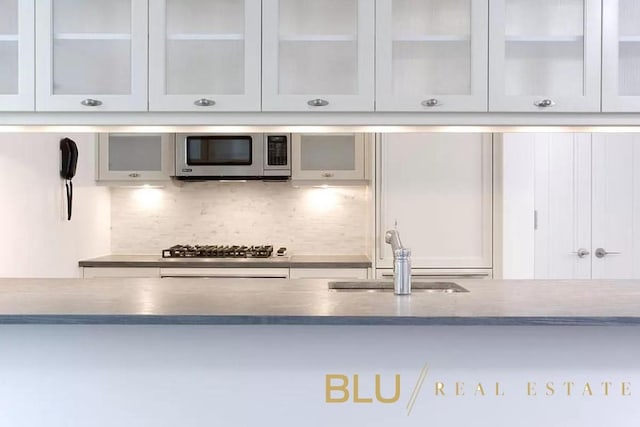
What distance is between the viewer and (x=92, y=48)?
2.01 metres

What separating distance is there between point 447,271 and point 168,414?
2.10 meters

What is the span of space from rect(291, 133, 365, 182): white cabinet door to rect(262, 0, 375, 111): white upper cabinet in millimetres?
1800

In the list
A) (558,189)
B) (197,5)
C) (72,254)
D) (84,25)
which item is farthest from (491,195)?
(72,254)

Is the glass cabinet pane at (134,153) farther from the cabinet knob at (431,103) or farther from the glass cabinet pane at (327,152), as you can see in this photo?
the cabinet knob at (431,103)

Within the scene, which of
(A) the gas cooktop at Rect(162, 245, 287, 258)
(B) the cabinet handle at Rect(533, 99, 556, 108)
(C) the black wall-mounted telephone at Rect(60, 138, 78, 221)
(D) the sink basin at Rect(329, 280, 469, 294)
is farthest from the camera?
(A) the gas cooktop at Rect(162, 245, 287, 258)

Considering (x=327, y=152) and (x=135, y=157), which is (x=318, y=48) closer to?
(x=327, y=152)

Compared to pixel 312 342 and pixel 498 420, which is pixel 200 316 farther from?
pixel 498 420

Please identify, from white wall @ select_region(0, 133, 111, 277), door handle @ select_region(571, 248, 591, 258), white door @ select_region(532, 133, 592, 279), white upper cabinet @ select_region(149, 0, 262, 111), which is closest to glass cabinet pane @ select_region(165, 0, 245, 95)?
white upper cabinet @ select_region(149, 0, 262, 111)

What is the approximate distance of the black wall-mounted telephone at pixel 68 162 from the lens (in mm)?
3543

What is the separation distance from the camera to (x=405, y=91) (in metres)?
2.00

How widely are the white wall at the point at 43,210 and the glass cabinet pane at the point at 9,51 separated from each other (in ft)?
3.60

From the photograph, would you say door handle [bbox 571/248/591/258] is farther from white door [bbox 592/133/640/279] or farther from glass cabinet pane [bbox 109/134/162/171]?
glass cabinet pane [bbox 109/134/162/171]

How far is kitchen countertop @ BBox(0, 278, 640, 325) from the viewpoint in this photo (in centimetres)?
163

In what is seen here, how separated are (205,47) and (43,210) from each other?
6.41 ft
